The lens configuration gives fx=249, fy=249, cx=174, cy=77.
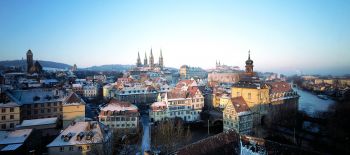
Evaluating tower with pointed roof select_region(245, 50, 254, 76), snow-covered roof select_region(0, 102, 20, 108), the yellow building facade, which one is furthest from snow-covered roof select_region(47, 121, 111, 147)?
tower with pointed roof select_region(245, 50, 254, 76)

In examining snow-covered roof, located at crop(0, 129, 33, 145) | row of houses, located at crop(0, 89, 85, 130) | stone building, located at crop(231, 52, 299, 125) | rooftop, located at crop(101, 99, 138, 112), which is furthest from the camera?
stone building, located at crop(231, 52, 299, 125)

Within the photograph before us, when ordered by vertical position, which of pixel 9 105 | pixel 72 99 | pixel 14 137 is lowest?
pixel 14 137

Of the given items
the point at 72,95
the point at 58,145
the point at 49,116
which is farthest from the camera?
the point at 49,116

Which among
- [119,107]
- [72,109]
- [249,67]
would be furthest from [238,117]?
[72,109]

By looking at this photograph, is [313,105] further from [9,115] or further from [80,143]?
[9,115]

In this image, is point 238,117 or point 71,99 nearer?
point 238,117

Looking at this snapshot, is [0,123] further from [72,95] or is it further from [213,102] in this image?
[213,102]

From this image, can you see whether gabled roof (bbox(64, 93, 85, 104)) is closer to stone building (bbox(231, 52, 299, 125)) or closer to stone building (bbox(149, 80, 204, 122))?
stone building (bbox(149, 80, 204, 122))

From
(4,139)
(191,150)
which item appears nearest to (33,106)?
(4,139)

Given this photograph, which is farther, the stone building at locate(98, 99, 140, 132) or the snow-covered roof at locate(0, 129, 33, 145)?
the stone building at locate(98, 99, 140, 132)
